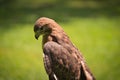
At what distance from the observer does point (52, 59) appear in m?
7.42

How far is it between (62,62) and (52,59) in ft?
0.50

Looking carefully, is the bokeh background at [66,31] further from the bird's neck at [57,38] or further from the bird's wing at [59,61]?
the bird's wing at [59,61]

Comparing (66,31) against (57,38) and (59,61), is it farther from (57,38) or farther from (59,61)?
(59,61)

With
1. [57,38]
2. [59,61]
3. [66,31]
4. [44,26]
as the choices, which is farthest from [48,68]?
[66,31]

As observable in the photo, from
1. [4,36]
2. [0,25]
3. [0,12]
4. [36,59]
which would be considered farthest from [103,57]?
[0,12]

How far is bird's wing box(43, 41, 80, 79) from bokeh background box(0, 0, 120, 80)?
2798 millimetres

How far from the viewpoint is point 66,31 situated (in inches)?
631

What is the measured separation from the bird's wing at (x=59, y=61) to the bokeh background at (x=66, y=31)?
2798mm

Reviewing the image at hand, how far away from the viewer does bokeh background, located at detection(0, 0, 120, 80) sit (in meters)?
11.8

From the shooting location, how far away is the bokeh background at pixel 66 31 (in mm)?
11805

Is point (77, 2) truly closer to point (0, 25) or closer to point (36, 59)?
point (0, 25)

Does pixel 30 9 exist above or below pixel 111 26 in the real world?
above

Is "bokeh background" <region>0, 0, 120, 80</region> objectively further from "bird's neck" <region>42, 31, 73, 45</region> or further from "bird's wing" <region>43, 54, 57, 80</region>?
"bird's wing" <region>43, 54, 57, 80</region>

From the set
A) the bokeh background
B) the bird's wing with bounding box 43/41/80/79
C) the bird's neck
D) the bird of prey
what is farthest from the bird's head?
the bokeh background
